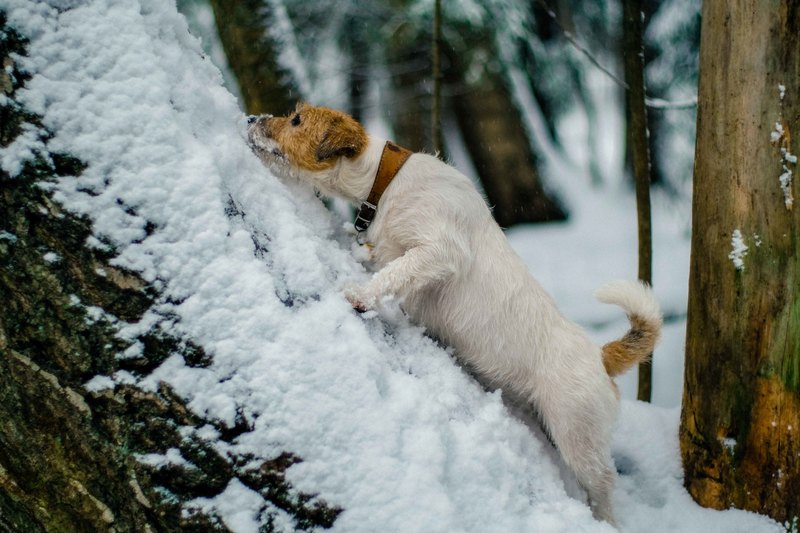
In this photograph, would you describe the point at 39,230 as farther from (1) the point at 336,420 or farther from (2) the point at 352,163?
(2) the point at 352,163

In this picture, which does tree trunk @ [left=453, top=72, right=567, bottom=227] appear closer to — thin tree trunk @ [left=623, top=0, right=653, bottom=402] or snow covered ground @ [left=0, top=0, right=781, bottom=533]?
thin tree trunk @ [left=623, top=0, right=653, bottom=402]

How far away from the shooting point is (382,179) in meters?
2.65

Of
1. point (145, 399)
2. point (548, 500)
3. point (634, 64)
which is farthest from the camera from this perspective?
point (634, 64)

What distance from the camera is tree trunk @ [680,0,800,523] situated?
233cm

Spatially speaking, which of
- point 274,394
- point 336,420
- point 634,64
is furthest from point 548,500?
point 634,64

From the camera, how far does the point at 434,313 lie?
258 cm

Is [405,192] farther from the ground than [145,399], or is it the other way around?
[405,192]

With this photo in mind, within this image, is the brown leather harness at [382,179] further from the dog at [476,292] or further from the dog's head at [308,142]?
the dog's head at [308,142]

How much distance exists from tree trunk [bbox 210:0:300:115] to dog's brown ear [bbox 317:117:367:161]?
148 centimetres

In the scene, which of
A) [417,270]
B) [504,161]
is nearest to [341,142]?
[417,270]

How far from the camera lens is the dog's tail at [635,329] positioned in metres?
2.59

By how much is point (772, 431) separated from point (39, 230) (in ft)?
8.74

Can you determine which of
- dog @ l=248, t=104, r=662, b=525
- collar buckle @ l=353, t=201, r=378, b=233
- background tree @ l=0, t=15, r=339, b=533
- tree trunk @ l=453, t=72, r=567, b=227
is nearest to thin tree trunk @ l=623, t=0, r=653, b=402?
dog @ l=248, t=104, r=662, b=525

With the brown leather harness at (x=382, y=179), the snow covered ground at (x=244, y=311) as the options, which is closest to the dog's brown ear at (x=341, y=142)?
the brown leather harness at (x=382, y=179)
